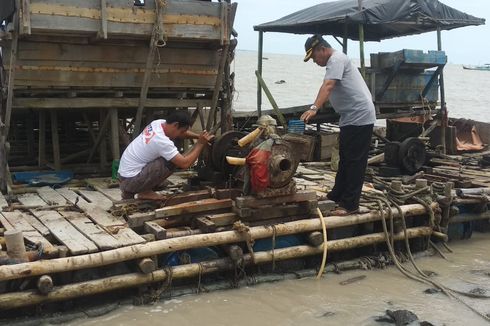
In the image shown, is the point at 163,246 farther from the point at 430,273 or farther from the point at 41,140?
the point at 41,140

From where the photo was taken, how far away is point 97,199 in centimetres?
704

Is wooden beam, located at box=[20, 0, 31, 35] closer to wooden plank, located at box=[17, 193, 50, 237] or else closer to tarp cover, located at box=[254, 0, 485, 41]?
wooden plank, located at box=[17, 193, 50, 237]

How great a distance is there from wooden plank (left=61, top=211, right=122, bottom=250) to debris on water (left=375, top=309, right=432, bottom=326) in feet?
8.47

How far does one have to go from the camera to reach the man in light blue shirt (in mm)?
6531

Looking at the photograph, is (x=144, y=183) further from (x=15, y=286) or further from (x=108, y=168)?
(x=108, y=168)

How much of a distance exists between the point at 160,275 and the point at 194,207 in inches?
36.8

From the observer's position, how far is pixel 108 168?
8758mm

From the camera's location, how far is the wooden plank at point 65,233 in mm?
5200

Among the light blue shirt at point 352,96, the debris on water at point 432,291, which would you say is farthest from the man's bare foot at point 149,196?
the debris on water at point 432,291

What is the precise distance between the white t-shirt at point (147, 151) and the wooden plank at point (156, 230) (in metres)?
0.77

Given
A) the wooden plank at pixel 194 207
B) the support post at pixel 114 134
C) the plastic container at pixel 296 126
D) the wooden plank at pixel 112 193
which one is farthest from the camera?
the plastic container at pixel 296 126

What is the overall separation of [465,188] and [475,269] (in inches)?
70.6

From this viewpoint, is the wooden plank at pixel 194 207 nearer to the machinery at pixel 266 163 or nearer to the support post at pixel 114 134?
the machinery at pixel 266 163

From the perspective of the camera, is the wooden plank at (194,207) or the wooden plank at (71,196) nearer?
the wooden plank at (194,207)
